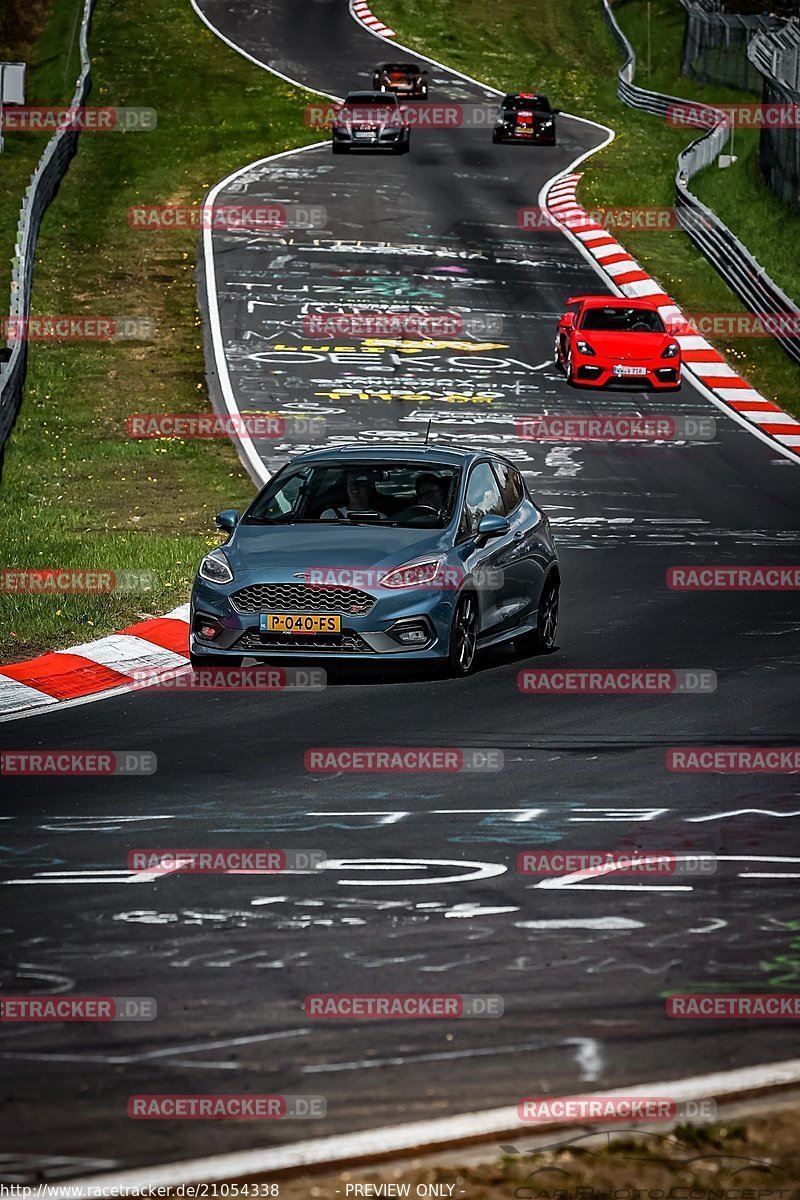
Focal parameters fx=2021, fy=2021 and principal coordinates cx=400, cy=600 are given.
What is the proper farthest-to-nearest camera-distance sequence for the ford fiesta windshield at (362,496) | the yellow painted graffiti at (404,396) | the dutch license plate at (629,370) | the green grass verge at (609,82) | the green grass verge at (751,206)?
the green grass verge at (751,206)
the green grass verge at (609,82)
the dutch license plate at (629,370)
the yellow painted graffiti at (404,396)
the ford fiesta windshield at (362,496)

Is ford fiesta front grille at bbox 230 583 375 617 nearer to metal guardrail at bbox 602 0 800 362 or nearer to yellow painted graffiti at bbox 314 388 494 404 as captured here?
yellow painted graffiti at bbox 314 388 494 404

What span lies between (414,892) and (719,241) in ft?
107

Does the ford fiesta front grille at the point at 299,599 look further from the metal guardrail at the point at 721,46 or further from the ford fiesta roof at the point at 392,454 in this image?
the metal guardrail at the point at 721,46

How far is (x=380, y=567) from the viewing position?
13234 mm

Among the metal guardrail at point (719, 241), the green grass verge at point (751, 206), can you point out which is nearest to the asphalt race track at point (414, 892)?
the metal guardrail at point (719, 241)

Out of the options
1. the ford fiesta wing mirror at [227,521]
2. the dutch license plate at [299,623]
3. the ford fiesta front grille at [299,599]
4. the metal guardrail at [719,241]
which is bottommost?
the dutch license plate at [299,623]

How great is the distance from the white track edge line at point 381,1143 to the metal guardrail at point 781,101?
3757 centimetres

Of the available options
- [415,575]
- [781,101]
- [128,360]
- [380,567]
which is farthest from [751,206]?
[380,567]

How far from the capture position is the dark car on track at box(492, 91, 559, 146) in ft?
172

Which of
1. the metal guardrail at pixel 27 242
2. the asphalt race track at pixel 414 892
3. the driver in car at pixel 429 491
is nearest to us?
the asphalt race track at pixel 414 892

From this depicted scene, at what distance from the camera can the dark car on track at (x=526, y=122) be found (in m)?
52.3

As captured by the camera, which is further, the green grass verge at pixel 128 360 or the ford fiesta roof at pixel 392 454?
the green grass verge at pixel 128 360

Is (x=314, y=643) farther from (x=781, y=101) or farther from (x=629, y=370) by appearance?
(x=781, y=101)

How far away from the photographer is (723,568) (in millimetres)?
18812
